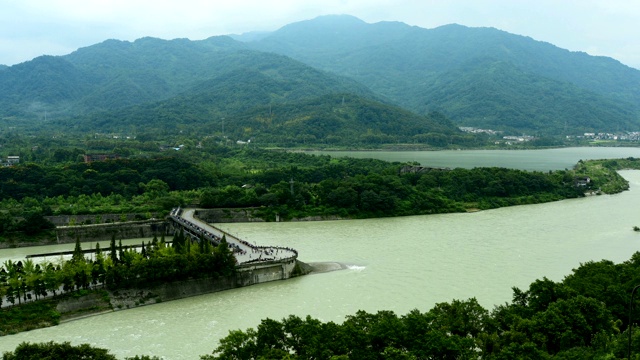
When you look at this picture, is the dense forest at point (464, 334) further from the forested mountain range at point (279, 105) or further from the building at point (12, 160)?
the forested mountain range at point (279, 105)

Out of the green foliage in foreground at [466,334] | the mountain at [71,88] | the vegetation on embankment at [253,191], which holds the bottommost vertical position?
the green foliage in foreground at [466,334]

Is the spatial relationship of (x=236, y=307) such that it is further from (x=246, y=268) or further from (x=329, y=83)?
(x=329, y=83)

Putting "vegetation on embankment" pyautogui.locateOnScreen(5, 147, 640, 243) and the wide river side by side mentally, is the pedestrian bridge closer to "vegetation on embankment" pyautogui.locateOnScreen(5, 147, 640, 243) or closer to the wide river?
the wide river

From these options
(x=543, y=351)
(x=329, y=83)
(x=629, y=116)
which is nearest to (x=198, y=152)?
(x=543, y=351)

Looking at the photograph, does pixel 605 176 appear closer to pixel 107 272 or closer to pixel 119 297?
pixel 119 297

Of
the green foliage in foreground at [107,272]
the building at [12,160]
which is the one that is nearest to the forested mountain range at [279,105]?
the building at [12,160]
